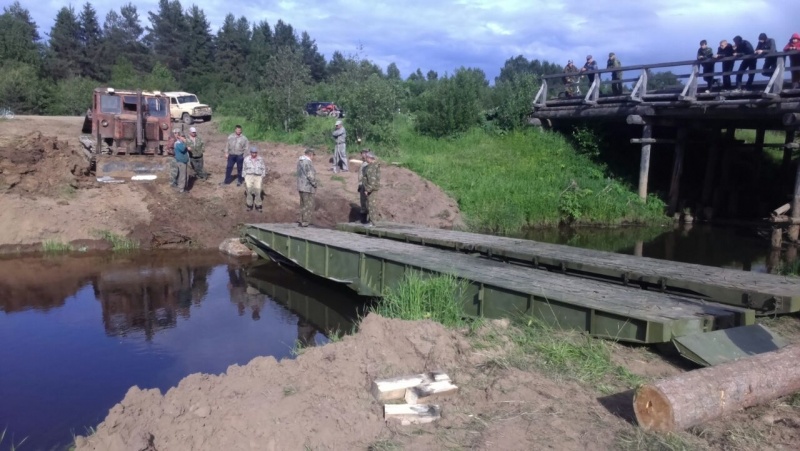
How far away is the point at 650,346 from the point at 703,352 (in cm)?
68

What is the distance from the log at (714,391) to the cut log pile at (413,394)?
1.52 metres

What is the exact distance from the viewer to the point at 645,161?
68.9 ft

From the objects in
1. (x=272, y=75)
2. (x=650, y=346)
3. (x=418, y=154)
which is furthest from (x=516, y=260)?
(x=272, y=75)

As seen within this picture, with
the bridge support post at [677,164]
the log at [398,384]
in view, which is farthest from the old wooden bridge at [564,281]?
the bridge support post at [677,164]

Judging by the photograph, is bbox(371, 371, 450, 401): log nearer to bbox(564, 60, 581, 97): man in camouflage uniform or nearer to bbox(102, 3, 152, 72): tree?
bbox(564, 60, 581, 97): man in camouflage uniform

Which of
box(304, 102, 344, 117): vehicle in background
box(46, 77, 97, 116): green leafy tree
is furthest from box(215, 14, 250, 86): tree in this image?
box(304, 102, 344, 117): vehicle in background

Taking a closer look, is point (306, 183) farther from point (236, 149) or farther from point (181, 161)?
point (181, 161)

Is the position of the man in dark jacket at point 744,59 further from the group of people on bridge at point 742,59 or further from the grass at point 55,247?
the grass at point 55,247

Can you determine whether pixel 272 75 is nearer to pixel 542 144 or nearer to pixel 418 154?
pixel 418 154

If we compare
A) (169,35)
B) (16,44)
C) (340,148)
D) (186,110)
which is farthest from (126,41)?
(340,148)

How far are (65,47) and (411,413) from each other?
70868 millimetres

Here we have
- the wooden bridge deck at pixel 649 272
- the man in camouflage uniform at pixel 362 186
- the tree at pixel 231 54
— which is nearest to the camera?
the wooden bridge deck at pixel 649 272

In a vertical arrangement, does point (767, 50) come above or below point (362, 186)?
above

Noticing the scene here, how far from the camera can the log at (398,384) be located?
210 inches
